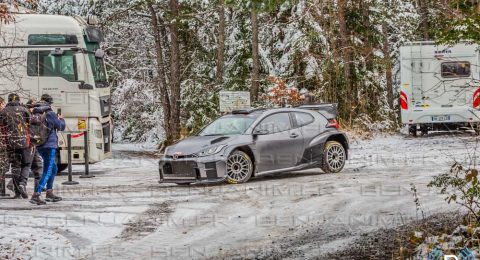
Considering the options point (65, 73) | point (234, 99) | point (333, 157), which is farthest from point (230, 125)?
point (234, 99)

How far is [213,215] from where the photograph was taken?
475 inches

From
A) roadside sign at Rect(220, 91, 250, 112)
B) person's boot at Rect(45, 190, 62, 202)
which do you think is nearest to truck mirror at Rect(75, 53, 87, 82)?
roadside sign at Rect(220, 91, 250, 112)

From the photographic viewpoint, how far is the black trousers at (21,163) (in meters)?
14.1

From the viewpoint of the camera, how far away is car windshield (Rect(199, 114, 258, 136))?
1641cm

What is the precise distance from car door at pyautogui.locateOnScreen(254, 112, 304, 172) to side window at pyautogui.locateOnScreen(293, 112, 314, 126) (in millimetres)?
193

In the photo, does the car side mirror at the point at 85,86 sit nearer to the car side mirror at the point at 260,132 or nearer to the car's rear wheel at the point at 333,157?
the car side mirror at the point at 260,132

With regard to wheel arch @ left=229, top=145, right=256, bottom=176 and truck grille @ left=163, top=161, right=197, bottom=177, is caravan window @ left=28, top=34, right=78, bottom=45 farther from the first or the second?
wheel arch @ left=229, top=145, right=256, bottom=176

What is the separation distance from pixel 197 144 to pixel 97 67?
20.4 ft

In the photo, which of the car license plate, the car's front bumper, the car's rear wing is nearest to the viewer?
the car's front bumper

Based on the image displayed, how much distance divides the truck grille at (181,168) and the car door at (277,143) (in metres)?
1.42

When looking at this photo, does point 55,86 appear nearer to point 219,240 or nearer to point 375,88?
point 219,240

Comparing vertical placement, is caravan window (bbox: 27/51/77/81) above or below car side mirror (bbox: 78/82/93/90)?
above

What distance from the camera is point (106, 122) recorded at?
2123 cm

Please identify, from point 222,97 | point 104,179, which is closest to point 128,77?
point 222,97
